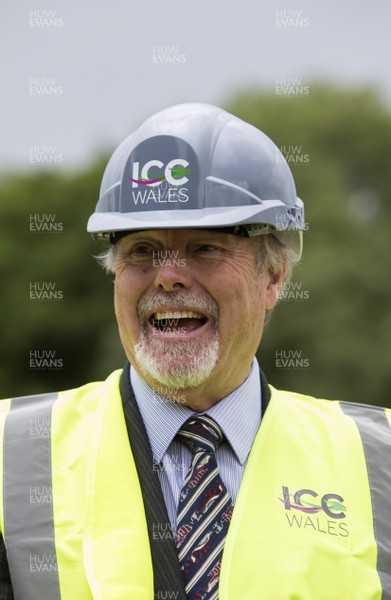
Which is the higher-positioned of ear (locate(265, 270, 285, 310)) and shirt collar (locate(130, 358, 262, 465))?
ear (locate(265, 270, 285, 310))

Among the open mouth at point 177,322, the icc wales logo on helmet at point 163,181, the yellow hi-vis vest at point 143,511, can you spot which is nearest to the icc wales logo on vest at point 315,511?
the yellow hi-vis vest at point 143,511

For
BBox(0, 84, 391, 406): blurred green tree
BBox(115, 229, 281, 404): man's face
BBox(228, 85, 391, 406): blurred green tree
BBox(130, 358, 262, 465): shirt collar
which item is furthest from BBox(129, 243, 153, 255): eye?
BBox(0, 84, 391, 406): blurred green tree

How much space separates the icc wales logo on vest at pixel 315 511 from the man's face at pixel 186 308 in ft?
1.43

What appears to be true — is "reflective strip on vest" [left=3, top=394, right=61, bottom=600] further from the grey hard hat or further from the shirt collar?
the grey hard hat

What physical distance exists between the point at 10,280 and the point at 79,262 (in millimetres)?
1346

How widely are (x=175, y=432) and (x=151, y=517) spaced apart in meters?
0.33

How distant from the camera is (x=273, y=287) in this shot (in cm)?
370

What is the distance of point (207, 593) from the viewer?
3.00 meters

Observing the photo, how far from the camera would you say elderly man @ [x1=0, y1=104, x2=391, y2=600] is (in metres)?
2.99

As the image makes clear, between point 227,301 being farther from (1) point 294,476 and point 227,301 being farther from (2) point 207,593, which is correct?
(2) point 207,593

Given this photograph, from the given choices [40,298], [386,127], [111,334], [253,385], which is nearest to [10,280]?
[40,298]

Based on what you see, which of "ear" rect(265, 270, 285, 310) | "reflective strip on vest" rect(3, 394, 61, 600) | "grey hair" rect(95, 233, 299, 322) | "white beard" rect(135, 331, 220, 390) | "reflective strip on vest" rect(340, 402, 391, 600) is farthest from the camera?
"ear" rect(265, 270, 285, 310)

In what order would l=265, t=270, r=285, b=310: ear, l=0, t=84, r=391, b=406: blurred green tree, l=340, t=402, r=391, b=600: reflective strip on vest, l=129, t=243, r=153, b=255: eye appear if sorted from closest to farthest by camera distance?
l=340, t=402, r=391, b=600: reflective strip on vest
l=129, t=243, r=153, b=255: eye
l=265, t=270, r=285, b=310: ear
l=0, t=84, r=391, b=406: blurred green tree

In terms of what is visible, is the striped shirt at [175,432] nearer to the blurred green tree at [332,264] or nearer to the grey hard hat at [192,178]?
the grey hard hat at [192,178]
